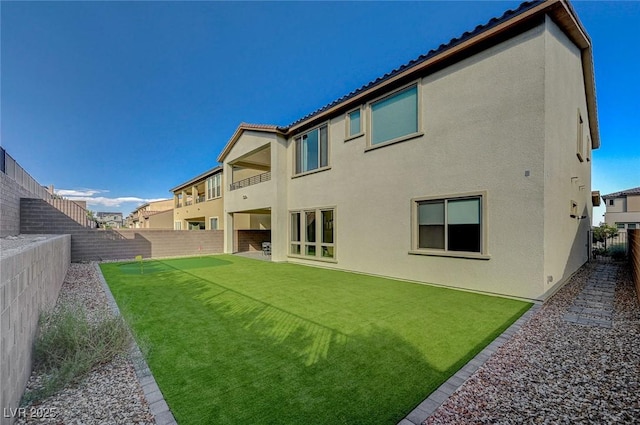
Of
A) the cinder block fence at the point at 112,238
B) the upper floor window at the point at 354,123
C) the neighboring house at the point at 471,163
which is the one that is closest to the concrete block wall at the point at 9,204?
the cinder block fence at the point at 112,238

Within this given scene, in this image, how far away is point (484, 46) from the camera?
23.7 feet

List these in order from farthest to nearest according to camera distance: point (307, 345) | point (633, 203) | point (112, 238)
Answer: point (633, 203), point (112, 238), point (307, 345)

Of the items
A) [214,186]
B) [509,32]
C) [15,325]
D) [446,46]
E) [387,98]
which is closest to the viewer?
[15,325]

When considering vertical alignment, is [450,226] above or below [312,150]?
below

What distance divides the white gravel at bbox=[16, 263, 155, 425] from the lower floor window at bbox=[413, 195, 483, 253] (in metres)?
7.55

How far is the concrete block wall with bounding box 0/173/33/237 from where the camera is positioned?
837 cm

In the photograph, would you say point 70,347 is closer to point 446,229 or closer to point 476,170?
point 446,229

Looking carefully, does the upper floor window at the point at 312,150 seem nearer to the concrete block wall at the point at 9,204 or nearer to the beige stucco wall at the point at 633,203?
the concrete block wall at the point at 9,204

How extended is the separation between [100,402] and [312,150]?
451 inches

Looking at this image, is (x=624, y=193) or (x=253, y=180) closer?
(x=253, y=180)

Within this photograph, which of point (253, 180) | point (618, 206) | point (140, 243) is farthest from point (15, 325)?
point (618, 206)

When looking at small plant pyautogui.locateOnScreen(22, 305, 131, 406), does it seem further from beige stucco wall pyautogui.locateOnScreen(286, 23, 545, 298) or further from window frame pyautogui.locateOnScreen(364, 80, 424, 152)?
window frame pyautogui.locateOnScreen(364, 80, 424, 152)

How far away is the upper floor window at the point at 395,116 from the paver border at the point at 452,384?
21.0ft

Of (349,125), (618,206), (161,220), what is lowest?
(161,220)
